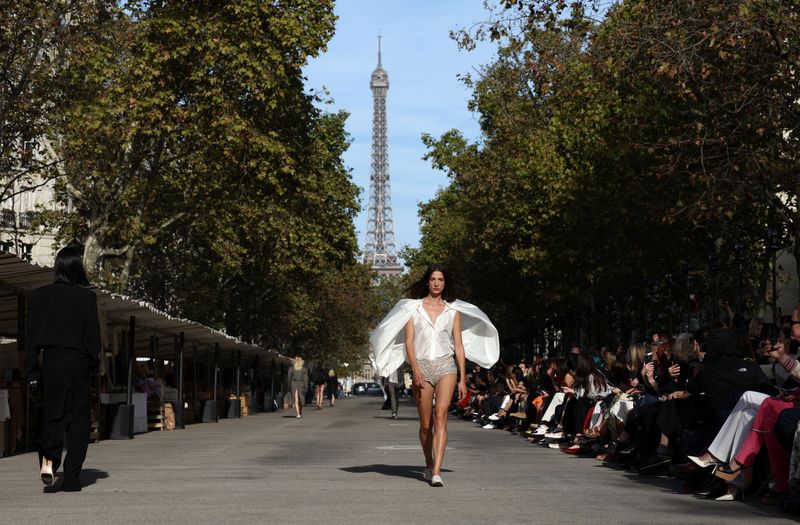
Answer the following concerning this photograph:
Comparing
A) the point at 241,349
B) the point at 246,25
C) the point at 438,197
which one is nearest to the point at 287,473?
the point at 246,25

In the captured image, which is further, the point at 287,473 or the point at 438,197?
the point at 438,197

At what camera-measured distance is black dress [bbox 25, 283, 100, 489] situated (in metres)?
12.0

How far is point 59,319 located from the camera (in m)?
12.1

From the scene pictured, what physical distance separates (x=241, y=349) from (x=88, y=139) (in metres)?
12.6

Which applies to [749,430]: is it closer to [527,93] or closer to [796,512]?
[796,512]

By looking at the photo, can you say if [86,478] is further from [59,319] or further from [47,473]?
[59,319]

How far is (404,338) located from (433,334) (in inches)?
26.7

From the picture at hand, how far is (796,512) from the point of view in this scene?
10805 mm

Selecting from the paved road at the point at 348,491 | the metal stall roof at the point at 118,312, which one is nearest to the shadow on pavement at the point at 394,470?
the paved road at the point at 348,491

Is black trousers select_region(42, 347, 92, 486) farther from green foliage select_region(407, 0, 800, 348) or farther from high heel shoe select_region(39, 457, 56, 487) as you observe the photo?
green foliage select_region(407, 0, 800, 348)

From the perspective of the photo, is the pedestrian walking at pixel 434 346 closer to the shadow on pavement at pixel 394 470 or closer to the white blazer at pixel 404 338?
the white blazer at pixel 404 338

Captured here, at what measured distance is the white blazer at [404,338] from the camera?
13.4 m

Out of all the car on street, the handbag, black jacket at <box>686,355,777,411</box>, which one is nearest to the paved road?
the handbag

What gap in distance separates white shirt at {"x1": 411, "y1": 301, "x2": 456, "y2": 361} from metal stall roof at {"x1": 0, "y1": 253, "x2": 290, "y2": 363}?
22.4 feet
